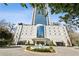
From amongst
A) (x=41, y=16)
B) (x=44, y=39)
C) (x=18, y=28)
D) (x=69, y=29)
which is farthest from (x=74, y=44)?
(x=18, y=28)

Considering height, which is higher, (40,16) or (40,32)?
(40,16)

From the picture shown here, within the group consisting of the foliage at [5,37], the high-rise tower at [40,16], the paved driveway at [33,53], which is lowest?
the paved driveway at [33,53]

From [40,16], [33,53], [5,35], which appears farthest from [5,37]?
[40,16]

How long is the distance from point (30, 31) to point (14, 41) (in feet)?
0.86

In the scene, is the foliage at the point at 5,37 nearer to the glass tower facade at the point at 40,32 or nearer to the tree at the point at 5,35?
Answer: the tree at the point at 5,35

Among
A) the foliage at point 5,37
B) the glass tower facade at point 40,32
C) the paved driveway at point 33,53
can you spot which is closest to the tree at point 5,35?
the foliage at point 5,37

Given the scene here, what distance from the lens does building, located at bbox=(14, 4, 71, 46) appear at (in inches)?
99.8

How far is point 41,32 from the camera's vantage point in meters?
2.58

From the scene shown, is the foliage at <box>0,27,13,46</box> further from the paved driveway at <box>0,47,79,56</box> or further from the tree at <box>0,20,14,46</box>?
the paved driveway at <box>0,47,79,56</box>

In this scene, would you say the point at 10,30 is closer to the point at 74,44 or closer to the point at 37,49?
the point at 37,49

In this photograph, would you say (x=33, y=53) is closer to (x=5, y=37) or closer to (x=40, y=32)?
(x=40, y=32)

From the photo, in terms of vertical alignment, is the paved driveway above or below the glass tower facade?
below

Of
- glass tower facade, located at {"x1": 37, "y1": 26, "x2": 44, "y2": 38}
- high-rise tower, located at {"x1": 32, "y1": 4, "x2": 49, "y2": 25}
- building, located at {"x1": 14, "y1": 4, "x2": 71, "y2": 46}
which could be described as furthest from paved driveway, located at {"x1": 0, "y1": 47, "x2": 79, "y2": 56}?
high-rise tower, located at {"x1": 32, "y1": 4, "x2": 49, "y2": 25}

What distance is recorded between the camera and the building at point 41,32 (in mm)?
2536
